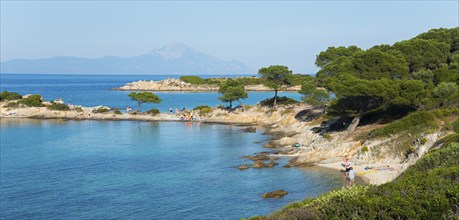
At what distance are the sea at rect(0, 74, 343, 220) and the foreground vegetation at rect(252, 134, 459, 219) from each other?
12.5m

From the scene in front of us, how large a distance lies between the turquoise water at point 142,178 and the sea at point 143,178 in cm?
6

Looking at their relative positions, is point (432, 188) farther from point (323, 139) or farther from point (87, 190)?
point (323, 139)

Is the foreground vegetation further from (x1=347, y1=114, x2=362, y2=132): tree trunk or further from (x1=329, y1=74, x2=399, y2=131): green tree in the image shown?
(x1=347, y1=114, x2=362, y2=132): tree trunk

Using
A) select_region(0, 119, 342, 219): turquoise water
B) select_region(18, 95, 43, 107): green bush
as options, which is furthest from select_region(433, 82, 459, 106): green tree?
select_region(18, 95, 43, 107): green bush

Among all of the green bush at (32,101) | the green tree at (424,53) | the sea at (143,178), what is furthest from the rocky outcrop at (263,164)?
the green bush at (32,101)

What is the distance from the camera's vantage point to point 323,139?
48094mm

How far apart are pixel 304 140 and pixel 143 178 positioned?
21152mm

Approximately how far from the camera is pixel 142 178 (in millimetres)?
39375

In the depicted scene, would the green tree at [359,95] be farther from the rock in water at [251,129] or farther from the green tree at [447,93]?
the rock in water at [251,129]

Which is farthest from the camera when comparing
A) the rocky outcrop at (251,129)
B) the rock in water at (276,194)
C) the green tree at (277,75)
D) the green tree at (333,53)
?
the green tree at (277,75)

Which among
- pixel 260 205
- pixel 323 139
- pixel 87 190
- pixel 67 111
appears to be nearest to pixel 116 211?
pixel 87 190

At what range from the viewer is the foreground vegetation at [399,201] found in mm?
14297

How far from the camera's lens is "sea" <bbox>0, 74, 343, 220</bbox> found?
30297mm

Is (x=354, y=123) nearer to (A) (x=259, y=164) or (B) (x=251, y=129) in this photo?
(A) (x=259, y=164)
